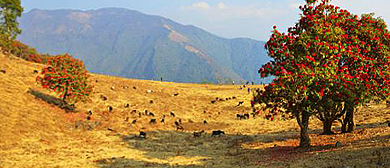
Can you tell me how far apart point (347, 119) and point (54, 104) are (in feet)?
119

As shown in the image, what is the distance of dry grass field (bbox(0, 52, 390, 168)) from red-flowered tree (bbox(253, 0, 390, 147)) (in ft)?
11.7

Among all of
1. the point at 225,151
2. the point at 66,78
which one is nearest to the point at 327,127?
the point at 225,151

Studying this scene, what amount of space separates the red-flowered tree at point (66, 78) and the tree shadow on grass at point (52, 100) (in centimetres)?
83

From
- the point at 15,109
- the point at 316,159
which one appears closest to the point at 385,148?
the point at 316,159

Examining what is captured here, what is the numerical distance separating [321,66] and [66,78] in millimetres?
31360

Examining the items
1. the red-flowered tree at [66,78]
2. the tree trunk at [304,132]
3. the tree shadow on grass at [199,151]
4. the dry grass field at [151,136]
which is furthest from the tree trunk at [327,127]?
the red-flowered tree at [66,78]

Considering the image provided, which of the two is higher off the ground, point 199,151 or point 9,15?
point 9,15

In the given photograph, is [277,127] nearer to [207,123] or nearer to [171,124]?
[207,123]

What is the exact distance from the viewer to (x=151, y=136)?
113 feet

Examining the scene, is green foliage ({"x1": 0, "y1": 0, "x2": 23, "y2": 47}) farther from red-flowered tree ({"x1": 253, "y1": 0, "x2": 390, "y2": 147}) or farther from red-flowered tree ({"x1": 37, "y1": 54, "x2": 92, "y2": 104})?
red-flowered tree ({"x1": 253, "y1": 0, "x2": 390, "y2": 147})

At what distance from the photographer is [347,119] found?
24.8 m

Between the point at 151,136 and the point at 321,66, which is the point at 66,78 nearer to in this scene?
the point at 151,136

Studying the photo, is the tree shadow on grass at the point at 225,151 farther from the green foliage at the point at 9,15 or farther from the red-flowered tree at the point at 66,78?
the green foliage at the point at 9,15

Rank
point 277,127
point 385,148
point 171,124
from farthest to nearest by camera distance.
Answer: point 171,124 < point 277,127 < point 385,148
